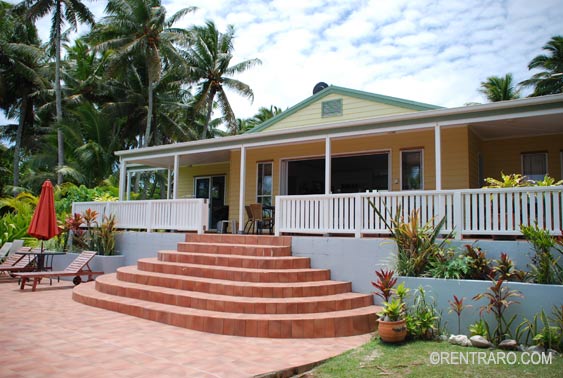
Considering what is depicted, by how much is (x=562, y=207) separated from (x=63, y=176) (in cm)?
2359

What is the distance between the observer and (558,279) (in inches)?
237

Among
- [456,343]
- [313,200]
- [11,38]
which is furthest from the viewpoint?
[11,38]

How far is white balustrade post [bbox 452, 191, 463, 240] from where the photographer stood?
293 inches

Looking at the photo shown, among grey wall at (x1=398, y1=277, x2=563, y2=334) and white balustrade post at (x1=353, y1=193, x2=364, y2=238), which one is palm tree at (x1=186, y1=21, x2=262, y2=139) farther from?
grey wall at (x1=398, y1=277, x2=563, y2=334)

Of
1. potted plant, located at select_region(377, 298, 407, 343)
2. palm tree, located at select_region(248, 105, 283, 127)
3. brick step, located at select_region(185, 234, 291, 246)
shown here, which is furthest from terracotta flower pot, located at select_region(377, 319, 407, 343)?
palm tree, located at select_region(248, 105, 283, 127)

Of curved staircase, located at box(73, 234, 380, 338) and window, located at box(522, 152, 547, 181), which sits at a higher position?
window, located at box(522, 152, 547, 181)

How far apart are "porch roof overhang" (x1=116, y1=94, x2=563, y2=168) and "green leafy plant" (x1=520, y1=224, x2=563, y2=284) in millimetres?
2667

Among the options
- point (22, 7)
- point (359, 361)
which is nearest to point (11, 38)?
point (22, 7)

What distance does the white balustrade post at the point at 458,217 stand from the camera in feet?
24.4

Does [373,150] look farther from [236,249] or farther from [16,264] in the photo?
[16,264]

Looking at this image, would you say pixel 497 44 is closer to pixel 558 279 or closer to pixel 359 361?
pixel 558 279

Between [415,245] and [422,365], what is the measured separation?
101 inches

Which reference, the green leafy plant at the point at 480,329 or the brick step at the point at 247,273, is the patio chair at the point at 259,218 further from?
the green leafy plant at the point at 480,329

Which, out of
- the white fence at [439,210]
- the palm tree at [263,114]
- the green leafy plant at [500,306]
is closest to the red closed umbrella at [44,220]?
the white fence at [439,210]
